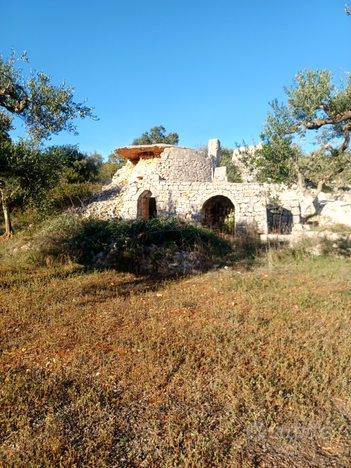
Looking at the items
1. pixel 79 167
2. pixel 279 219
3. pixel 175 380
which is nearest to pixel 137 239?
pixel 175 380

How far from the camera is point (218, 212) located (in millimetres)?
17875

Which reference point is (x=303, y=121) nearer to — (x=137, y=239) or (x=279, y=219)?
(x=137, y=239)

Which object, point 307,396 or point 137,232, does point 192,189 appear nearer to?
point 137,232

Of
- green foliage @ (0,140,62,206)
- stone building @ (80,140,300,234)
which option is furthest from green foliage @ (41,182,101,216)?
green foliage @ (0,140,62,206)

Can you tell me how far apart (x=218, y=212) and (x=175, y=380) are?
15060mm

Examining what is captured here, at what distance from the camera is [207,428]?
2.68 meters

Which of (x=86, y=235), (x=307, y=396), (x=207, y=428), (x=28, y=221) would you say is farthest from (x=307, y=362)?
(x=28, y=221)

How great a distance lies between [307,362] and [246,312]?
70.7 inches

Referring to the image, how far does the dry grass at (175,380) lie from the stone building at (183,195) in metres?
8.19

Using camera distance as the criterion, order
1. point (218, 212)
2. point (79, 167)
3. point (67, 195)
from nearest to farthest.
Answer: point (218, 212) < point (67, 195) < point (79, 167)

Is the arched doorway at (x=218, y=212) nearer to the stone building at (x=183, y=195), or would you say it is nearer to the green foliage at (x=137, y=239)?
the stone building at (x=183, y=195)

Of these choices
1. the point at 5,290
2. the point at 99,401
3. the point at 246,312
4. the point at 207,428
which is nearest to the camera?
the point at 207,428

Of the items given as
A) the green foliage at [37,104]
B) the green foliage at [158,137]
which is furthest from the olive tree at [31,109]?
the green foliage at [158,137]

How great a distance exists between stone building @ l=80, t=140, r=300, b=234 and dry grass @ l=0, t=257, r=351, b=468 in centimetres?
819
